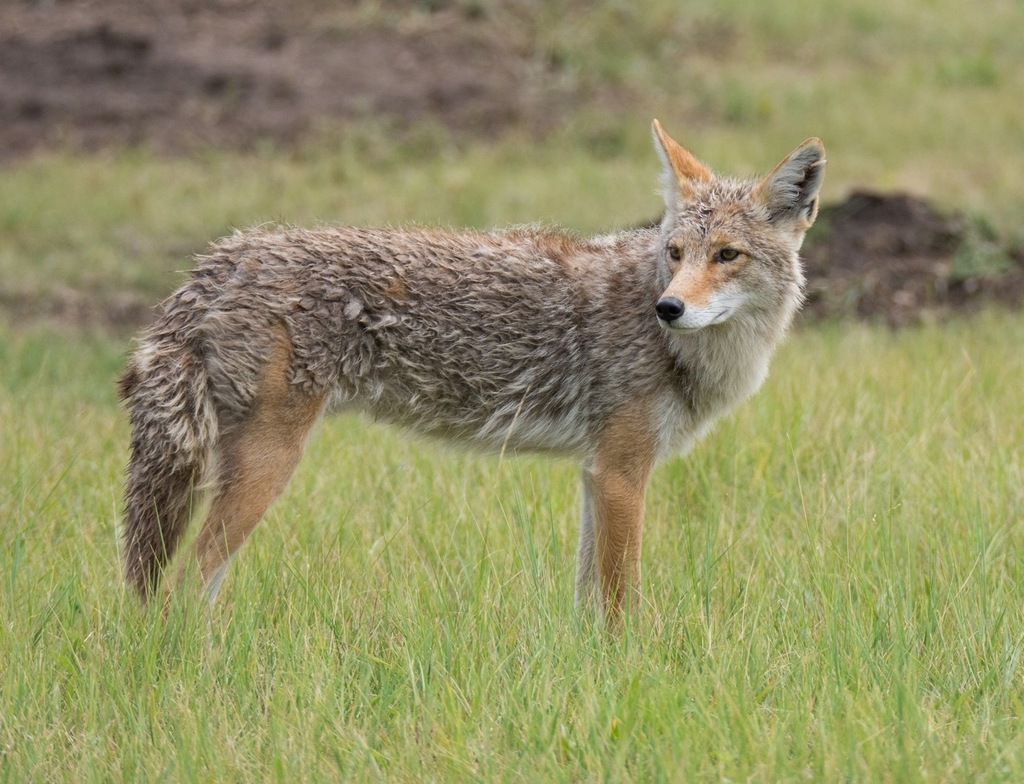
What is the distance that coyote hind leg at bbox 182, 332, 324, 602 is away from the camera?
192 inches

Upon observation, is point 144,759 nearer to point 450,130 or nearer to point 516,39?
point 450,130

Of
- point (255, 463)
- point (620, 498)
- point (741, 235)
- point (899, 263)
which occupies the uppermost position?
point (741, 235)

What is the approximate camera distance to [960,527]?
5.50m

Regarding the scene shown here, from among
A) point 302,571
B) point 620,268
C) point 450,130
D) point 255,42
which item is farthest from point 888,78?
point 302,571

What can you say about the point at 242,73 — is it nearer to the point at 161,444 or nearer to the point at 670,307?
the point at 161,444

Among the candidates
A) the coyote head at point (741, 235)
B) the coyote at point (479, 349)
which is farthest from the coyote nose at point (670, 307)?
the coyote head at point (741, 235)

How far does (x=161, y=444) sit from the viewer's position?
492 cm

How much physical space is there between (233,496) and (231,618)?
0.56 m

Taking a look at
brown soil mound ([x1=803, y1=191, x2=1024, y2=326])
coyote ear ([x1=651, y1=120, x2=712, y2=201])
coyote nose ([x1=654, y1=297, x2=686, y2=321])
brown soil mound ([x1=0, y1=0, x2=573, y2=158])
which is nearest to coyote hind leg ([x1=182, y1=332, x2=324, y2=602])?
coyote nose ([x1=654, y1=297, x2=686, y2=321])

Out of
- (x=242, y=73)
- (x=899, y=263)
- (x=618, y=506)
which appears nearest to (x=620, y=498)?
(x=618, y=506)

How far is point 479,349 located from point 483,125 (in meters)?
10.0

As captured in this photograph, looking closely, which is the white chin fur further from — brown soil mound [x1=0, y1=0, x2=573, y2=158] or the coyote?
brown soil mound [x1=0, y1=0, x2=573, y2=158]

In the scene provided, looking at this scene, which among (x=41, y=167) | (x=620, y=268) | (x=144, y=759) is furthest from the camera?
(x=41, y=167)

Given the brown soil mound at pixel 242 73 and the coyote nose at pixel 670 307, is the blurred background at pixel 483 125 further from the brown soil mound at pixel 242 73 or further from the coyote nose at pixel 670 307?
the coyote nose at pixel 670 307
